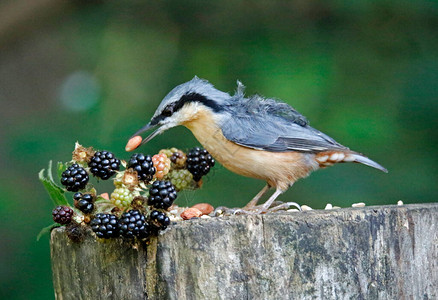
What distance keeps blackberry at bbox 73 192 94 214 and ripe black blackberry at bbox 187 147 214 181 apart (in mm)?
795

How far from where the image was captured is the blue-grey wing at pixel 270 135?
3387 mm

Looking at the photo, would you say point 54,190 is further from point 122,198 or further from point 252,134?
point 252,134

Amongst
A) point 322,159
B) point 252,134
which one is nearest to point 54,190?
point 252,134

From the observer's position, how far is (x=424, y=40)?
525 cm

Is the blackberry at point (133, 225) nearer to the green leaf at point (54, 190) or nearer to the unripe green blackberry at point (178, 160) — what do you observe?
the green leaf at point (54, 190)

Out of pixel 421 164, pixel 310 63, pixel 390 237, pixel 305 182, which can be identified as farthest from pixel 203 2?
pixel 390 237

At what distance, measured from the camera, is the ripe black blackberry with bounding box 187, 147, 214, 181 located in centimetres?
343

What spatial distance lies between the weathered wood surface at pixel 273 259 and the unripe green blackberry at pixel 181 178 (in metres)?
0.76

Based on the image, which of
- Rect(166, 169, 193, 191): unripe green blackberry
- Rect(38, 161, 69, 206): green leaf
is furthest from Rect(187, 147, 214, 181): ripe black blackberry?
Rect(38, 161, 69, 206): green leaf

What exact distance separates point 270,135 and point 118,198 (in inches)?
41.8

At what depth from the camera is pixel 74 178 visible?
2781mm

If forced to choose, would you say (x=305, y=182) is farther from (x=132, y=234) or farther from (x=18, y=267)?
(x=132, y=234)

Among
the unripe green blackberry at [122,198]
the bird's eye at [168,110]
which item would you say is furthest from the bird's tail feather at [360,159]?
the unripe green blackberry at [122,198]

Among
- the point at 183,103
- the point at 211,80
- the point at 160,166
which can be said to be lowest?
the point at 160,166
